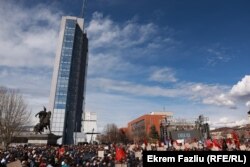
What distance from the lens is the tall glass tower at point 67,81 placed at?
11281 cm

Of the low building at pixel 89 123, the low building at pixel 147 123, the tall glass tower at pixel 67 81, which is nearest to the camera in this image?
the tall glass tower at pixel 67 81

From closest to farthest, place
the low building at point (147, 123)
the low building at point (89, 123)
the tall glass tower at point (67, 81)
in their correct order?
the tall glass tower at point (67, 81)
the low building at point (147, 123)
the low building at point (89, 123)

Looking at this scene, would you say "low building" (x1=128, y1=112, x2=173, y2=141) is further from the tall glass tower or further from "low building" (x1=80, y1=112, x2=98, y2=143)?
the tall glass tower

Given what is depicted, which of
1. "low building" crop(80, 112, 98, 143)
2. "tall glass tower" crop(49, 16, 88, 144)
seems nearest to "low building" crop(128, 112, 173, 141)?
"low building" crop(80, 112, 98, 143)

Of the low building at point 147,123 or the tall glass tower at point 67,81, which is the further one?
the low building at point 147,123

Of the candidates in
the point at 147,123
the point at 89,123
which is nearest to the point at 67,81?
the point at 89,123

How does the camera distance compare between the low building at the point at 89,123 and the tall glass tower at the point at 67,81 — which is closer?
the tall glass tower at the point at 67,81

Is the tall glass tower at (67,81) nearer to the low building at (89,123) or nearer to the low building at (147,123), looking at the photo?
the low building at (89,123)

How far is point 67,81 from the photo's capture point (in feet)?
381

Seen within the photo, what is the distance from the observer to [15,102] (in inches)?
2044

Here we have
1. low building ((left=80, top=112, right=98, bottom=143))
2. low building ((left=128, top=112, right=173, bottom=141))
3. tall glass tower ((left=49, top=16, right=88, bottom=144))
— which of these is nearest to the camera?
tall glass tower ((left=49, top=16, right=88, bottom=144))

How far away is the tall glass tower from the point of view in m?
113

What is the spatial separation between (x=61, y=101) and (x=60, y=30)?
3259 cm

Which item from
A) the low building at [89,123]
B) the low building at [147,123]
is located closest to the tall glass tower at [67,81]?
the low building at [89,123]
